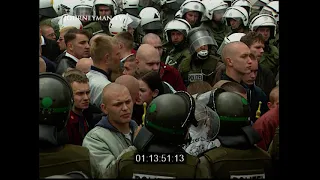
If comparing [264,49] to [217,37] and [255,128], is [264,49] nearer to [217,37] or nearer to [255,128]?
[217,37]

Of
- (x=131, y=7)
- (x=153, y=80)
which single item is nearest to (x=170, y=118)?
(x=153, y=80)

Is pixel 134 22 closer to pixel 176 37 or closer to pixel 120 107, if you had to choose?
pixel 176 37

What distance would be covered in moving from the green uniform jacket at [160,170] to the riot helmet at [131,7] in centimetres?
151

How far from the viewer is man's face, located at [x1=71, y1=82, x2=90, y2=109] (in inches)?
120

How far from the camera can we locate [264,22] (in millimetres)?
3941

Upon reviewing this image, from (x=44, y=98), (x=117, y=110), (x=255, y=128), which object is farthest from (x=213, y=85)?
(x=44, y=98)

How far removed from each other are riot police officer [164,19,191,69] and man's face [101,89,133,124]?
58cm

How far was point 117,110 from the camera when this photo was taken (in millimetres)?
2990

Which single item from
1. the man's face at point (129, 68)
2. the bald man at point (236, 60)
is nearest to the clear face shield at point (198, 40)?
the bald man at point (236, 60)

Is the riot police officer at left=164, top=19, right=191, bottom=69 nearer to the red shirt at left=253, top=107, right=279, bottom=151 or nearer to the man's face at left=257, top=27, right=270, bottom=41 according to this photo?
the man's face at left=257, top=27, right=270, bottom=41

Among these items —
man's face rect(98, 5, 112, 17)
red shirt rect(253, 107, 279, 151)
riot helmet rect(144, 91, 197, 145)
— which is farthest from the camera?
man's face rect(98, 5, 112, 17)

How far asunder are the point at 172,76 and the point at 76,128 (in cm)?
61

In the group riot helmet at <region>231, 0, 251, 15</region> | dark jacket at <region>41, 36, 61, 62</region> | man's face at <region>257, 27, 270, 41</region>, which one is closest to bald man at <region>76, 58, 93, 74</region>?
dark jacket at <region>41, 36, 61, 62</region>
